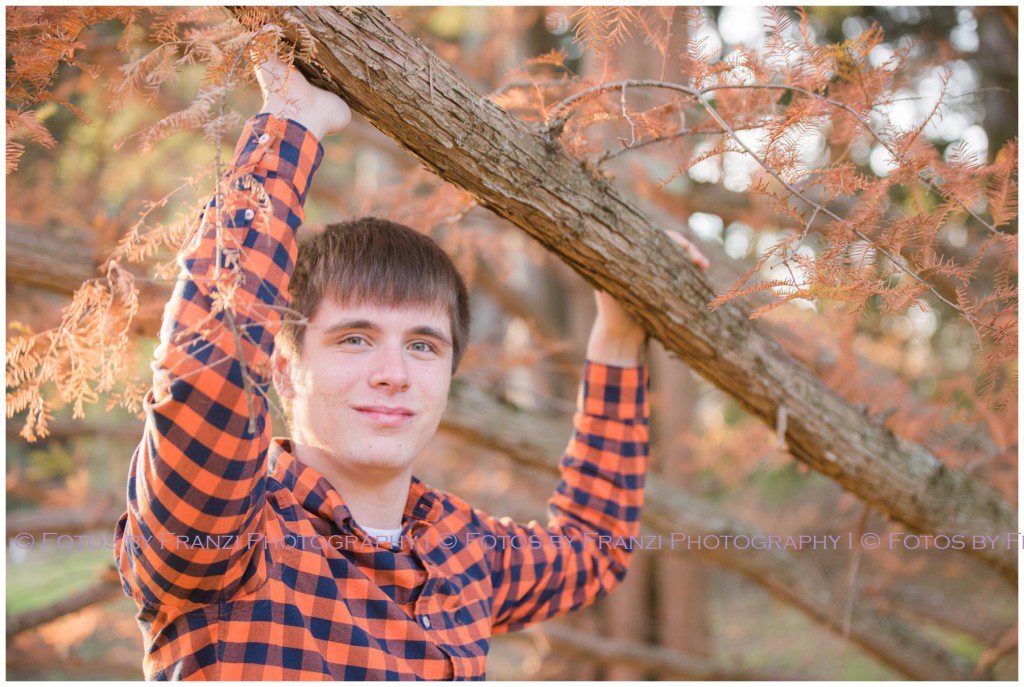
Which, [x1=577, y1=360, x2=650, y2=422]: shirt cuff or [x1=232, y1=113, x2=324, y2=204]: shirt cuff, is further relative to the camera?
[x1=577, y1=360, x2=650, y2=422]: shirt cuff

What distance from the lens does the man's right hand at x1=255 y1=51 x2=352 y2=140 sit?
122 cm

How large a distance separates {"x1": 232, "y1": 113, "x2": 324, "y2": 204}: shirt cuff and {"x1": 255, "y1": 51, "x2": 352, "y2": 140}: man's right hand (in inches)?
0.6

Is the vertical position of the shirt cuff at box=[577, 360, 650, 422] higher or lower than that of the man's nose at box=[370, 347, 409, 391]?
higher

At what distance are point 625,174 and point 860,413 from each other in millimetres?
1752

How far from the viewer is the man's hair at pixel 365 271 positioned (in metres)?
1.50

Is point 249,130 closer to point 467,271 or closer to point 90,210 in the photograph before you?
point 467,271

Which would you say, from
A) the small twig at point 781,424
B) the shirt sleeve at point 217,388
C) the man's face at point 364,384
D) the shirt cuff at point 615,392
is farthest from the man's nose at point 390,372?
the small twig at point 781,424

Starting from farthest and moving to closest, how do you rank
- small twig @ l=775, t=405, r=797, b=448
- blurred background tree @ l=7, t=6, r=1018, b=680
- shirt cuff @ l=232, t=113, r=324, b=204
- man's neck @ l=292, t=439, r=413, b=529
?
small twig @ l=775, t=405, r=797, b=448, blurred background tree @ l=7, t=6, r=1018, b=680, man's neck @ l=292, t=439, r=413, b=529, shirt cuff @ l=232, t=113, r=324, b=204

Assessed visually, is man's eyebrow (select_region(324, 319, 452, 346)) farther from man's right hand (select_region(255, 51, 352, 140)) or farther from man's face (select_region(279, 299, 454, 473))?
man's right hand (select_region(255, 51, 352, 140))

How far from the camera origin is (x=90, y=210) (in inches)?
118

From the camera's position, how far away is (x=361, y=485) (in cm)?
158

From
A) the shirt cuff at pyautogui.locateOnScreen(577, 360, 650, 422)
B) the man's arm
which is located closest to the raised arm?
the man's arm

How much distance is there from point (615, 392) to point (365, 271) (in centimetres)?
80

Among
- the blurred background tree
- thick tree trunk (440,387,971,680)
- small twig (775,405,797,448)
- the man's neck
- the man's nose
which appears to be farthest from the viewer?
thick tree trunk (440,387,971,680)
